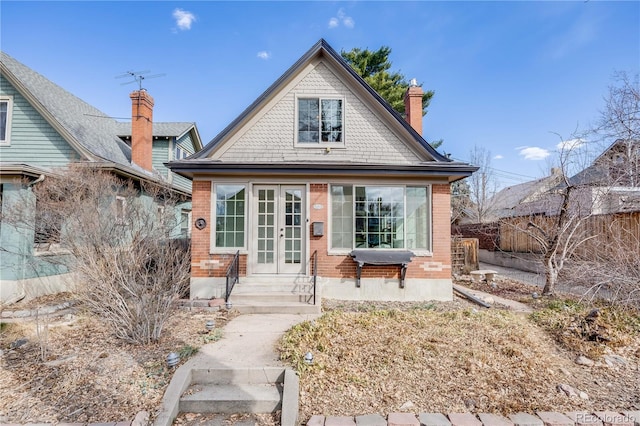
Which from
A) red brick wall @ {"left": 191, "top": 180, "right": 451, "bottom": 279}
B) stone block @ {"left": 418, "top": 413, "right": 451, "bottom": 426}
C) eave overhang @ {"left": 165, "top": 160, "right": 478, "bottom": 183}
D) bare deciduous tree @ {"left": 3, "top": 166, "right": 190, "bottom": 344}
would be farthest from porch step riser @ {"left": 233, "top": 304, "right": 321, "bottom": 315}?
stone block @ {"left": 418, "top": 413, "right": 451, "bottom": 426}

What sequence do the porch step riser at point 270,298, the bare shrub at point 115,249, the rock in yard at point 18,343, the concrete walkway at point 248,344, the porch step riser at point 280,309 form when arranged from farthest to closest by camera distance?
1. the porch step riser at point 270,298
2. the porch step riser at point 280,309
3. the rock in yard at point 18,343
4. the bare shrub at point 115,249
5. the concrete walkway at point 248,344

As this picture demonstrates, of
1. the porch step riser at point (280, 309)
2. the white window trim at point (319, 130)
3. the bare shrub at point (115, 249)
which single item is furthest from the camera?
the white window trim at point (319, 130)

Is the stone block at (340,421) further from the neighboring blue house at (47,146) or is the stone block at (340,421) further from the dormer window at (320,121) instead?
the neighboring blue house at (47,146)

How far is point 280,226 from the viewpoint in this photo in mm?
7934

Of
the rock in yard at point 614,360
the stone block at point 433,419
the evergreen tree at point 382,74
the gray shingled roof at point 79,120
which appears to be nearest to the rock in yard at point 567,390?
the rock in yard at point 614,360

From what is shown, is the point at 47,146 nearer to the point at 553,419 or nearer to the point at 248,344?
the point at 248,344

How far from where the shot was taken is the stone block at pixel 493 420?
3.00 m

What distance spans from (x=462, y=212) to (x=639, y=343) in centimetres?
2409

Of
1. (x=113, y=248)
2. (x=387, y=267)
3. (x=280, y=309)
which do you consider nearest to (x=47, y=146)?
(x=113, y=248)

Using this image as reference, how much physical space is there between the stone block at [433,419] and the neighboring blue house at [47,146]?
8.91m

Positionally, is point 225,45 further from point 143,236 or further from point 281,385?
point 281,385

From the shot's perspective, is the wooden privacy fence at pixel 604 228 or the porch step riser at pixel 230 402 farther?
the wooden privacy fence at pixel 604 228

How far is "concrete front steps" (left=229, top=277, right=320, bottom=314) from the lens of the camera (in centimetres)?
649

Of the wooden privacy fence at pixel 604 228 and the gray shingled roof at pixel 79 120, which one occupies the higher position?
the gray shingled roof at pixel 79 120
